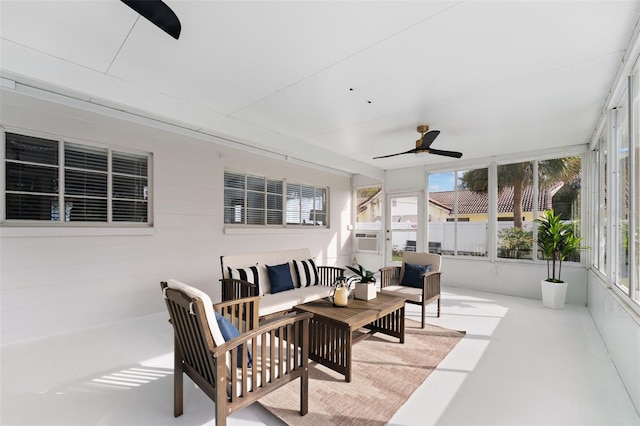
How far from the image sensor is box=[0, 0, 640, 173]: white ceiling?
196 cm

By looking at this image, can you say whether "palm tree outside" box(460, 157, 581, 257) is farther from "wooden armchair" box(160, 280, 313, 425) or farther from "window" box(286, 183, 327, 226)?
"wooden armchair" box(160, 280, 313, 425)

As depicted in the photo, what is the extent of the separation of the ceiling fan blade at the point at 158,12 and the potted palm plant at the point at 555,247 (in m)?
5.52

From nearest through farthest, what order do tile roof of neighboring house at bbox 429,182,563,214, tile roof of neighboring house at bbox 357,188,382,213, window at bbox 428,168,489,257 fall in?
tile roof of neighboring house at bbox 429,182,563,214 → window at bbox 428,168,489,257 → tile roof of neighboring house at bbox 357,188,382,213

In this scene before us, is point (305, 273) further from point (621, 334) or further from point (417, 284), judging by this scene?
point (621, 334)

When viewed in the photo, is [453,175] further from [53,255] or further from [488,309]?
[53,255]

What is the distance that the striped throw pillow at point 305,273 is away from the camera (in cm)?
409

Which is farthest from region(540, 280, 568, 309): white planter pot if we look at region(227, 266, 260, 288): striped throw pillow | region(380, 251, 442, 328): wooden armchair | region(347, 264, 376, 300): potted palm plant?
region(227, 266, 260, 288): striped throw pillow

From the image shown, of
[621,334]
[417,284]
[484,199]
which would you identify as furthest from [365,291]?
[484,199]

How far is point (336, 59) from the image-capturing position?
249 centimetres

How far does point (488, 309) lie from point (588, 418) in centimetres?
260

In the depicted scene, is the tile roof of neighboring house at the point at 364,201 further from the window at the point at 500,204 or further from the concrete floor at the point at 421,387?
the concrete floor at the point at 421,387

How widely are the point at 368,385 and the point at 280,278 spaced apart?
1.78m

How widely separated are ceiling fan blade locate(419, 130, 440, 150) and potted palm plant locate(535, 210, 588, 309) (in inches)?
97.4

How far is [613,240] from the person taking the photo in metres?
3.15
